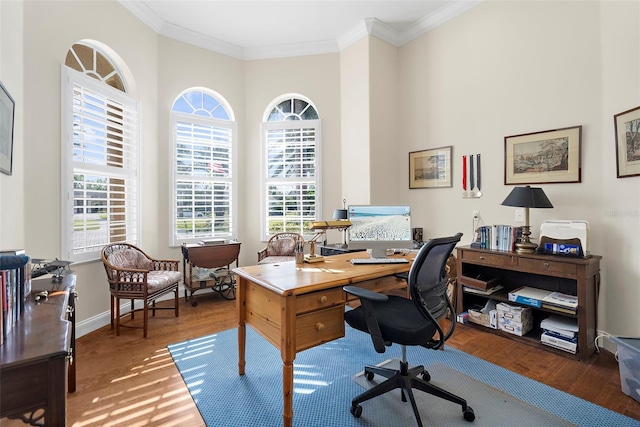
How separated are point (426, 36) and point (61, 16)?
3885 millimetres

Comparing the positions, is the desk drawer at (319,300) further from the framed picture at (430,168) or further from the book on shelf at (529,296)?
the framed picture at (430,168)

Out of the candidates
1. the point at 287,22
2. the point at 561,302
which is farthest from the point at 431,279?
the point at 287,22

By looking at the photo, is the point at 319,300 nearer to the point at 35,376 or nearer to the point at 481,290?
the point at 35,376

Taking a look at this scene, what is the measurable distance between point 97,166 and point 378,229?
2905 millimetres

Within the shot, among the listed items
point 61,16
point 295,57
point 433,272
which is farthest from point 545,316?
point 61,16

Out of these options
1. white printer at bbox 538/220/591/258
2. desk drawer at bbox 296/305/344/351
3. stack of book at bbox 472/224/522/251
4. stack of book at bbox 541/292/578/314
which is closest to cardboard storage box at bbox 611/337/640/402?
stack of book at bbox 541/292/578/314

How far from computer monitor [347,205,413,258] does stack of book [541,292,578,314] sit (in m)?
1.29

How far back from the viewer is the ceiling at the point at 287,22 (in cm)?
359

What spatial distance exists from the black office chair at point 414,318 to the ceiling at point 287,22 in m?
3.24

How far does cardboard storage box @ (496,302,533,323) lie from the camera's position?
9.11 feet

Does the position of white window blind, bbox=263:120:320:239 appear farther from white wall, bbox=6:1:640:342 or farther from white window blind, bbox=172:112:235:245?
white window blind, bbox=172:112:235:245

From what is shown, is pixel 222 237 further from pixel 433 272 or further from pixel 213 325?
pixel 433 272

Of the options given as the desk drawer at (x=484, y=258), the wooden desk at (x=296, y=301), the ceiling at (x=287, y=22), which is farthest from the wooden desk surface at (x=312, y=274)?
the ceiling at (x=287, y=22)

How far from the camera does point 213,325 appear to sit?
10.5 feet
